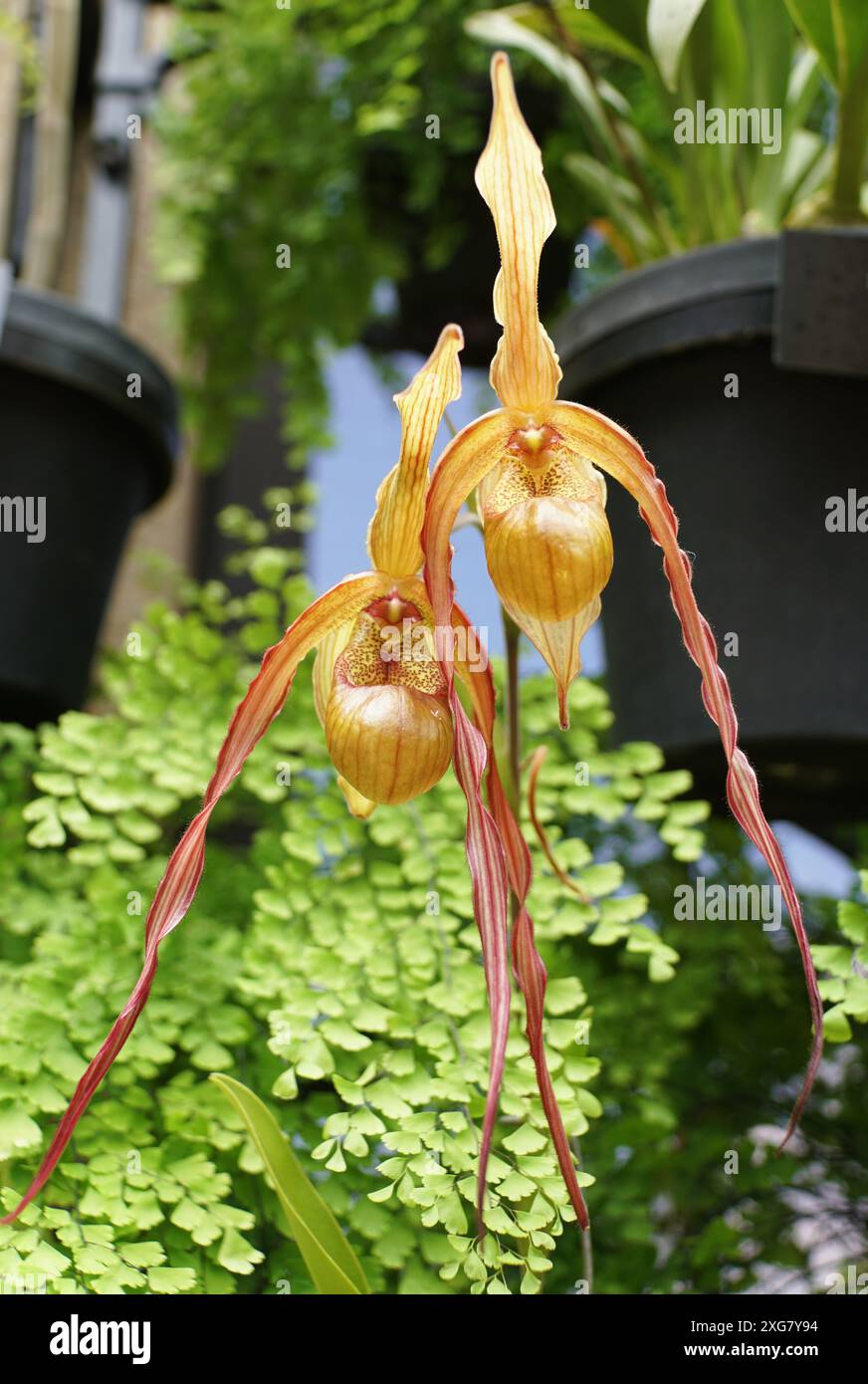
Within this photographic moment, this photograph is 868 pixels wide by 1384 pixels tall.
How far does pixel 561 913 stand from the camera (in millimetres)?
687

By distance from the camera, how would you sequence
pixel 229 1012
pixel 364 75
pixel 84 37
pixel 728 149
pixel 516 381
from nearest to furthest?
pixel 516 381 → pixel 229 1012 → pixel 728 149 → pixel 364 75 → pixel 84 37

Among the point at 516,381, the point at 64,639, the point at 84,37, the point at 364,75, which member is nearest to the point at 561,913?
the point at 516,381

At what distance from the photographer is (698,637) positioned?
0.44m

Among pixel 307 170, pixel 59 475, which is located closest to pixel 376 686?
pixel 59 475

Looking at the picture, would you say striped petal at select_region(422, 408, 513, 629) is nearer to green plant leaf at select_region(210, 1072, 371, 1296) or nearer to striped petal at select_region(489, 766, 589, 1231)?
striped petal at select_region(489, 766, 589, 1231)

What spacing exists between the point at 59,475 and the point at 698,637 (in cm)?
64

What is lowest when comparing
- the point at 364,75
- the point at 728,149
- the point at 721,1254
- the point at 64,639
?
the point at 721,1254

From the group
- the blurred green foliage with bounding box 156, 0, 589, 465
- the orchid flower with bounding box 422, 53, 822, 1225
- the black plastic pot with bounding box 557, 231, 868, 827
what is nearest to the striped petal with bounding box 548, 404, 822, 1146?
the orchid flower with bounding box 422, 53, 822, 1225

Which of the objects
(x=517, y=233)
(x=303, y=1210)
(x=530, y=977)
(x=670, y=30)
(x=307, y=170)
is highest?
(x=307, y=170)

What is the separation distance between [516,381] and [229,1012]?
0.39 m

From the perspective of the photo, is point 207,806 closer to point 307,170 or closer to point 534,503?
point 534,503

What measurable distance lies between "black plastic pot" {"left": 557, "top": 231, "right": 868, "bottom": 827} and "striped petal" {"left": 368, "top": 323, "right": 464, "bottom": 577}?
1.10 ft

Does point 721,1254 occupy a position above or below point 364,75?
below
